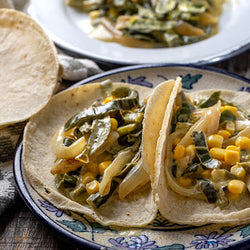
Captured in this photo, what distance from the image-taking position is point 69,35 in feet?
19.9

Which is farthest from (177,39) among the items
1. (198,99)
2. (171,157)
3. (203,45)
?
(171,157)

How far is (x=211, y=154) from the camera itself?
349cm

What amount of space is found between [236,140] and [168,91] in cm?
75

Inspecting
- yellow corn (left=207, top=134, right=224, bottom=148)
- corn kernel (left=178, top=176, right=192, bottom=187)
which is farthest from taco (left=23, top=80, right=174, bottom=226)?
yellow corn (left=207, top=134, right=224, bottom=148)

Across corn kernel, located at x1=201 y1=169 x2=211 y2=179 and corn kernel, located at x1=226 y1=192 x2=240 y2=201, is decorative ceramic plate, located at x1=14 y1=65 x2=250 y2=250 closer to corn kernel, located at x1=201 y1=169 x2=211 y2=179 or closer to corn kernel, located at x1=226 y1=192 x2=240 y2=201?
corn kernel, located at x1=226 y1=192 x2=240 y2=201

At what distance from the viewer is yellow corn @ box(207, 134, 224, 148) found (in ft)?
11.7

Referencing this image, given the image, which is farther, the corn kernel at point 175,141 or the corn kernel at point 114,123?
the corn kernel at point 114,123

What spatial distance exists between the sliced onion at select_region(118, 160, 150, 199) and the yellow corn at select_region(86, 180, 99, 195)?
0.20 meters

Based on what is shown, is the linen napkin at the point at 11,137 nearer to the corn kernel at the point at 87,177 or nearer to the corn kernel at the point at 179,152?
the corn kernel at the point at 87,177

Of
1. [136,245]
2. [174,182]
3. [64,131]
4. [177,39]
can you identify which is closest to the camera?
[136,245]

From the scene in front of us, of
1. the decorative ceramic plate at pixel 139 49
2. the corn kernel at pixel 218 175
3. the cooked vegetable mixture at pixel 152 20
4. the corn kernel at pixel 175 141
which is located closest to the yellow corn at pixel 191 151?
the corn kernel at pixel 175 141

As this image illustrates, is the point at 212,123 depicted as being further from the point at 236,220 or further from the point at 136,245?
the point at 136,245

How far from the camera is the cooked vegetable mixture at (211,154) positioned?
3309 millimetres

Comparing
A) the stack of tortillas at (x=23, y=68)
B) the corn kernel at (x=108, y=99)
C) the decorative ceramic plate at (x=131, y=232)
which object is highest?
the stack of tortillas at (x=23, y=68)
